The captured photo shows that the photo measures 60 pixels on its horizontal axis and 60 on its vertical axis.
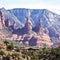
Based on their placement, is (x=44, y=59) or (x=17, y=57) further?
(x=44, y=59)

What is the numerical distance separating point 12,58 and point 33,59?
27.4 feet

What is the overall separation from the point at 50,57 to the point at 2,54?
762 inches

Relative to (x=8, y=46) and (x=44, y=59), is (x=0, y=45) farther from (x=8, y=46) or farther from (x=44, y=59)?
(x=44, y=59)

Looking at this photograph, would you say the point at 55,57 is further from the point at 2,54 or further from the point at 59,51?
the point at 2,54

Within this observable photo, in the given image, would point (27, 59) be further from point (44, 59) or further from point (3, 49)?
point (44, 59)

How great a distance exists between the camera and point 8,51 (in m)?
79.9

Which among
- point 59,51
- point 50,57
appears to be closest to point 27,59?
point 50,57

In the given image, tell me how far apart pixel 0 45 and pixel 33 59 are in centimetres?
850

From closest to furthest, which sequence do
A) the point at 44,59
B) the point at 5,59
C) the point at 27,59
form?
the point at 5,59 → the point at 27,59 → the point at 44,59

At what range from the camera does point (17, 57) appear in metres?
75.4

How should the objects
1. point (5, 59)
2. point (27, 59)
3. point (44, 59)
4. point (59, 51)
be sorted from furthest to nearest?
point (59, 51) < point (44, 59) < point (27, 59) < point (5, 59)

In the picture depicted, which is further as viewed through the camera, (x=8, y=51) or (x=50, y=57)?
(x=50, y=57)

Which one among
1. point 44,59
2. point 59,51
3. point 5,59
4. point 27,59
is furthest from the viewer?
point 59,51

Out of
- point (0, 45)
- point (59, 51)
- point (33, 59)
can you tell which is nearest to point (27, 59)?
point (33, 59)
